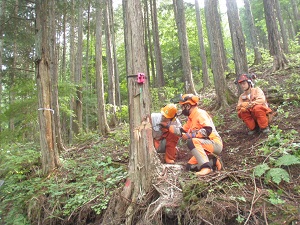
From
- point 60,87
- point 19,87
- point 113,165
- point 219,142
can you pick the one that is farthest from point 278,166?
point 60,87

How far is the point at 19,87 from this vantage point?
671 centimetres

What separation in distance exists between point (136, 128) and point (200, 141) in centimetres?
116

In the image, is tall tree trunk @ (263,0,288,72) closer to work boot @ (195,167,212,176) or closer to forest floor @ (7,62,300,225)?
forest floor @ (7,62,300,225)

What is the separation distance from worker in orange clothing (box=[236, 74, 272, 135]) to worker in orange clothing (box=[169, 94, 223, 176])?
1427 mm

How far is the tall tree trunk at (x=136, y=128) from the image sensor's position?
3980mm

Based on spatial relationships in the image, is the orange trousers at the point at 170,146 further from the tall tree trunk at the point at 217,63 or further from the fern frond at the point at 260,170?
the tall tree trunk at the point at 217,63

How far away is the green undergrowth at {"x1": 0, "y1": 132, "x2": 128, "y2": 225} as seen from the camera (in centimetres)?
448

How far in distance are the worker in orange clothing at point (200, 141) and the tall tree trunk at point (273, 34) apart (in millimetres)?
6338

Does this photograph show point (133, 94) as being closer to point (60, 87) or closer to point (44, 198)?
point (44, 198)

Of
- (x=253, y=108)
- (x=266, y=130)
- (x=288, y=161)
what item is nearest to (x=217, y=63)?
(x=253, y=108)

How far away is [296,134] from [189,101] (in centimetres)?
209

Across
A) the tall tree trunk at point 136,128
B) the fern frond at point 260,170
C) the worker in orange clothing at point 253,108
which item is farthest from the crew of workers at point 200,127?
the tall tree trunk at point 136,128

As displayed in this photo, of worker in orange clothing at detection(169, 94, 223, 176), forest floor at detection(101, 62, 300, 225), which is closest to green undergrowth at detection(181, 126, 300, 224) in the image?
forest floor at detection(101, 62, 300, 225)

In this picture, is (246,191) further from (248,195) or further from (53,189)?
(53,189)
